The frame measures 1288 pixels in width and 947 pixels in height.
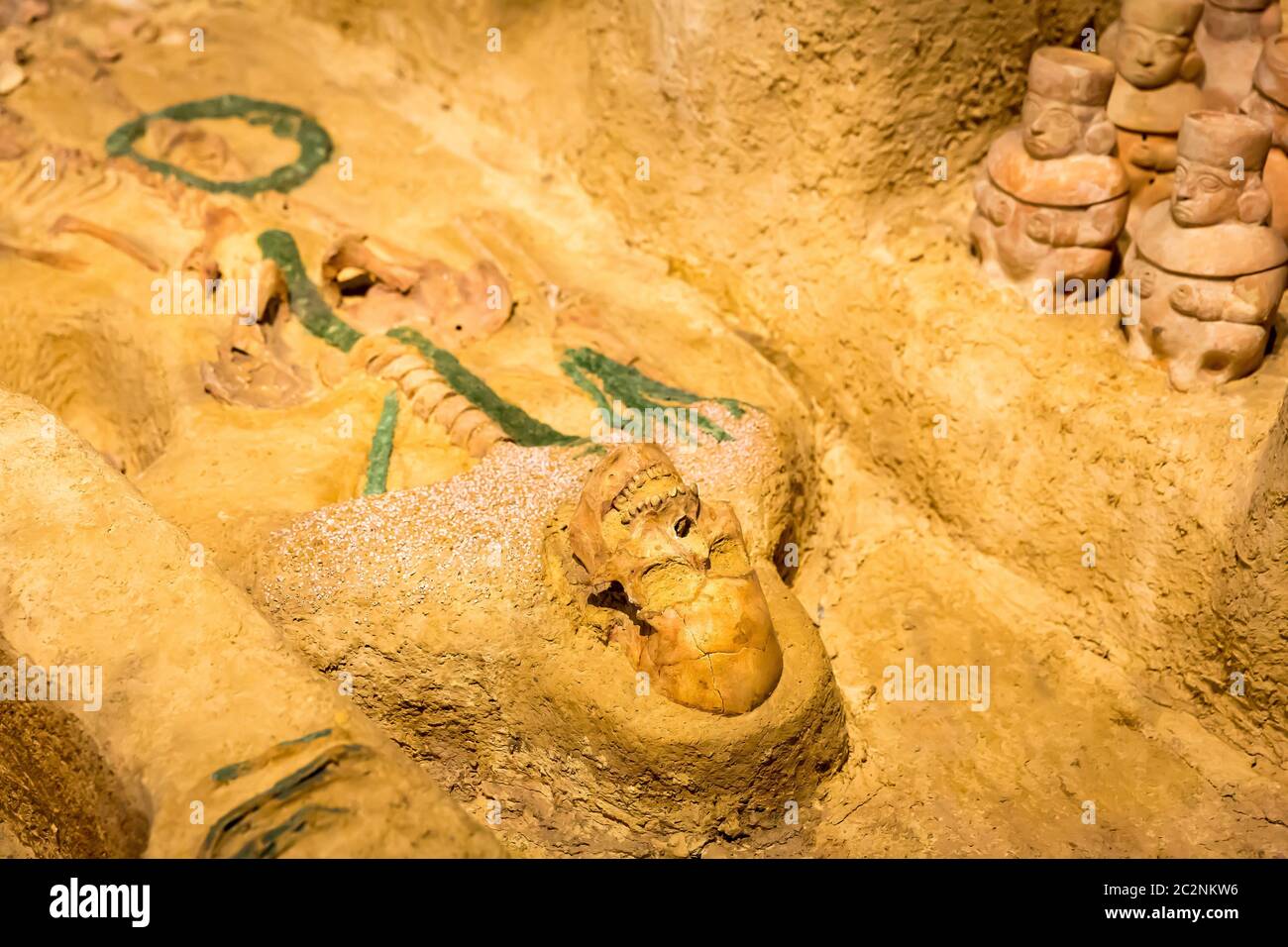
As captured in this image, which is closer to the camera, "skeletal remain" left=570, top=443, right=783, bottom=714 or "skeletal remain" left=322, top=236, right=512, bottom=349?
"skeletal remain" left=570, top=443, right=783, bottom=714

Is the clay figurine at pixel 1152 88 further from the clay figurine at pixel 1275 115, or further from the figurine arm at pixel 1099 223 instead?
the clay figurine at pixel 1275 115

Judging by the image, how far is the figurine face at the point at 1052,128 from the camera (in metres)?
5.26

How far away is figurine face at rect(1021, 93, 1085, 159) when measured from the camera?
17.3ft

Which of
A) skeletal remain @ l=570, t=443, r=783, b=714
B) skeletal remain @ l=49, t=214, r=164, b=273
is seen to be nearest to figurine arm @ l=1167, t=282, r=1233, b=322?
skeletal remain @ l=570, t=443, r=783, b=714

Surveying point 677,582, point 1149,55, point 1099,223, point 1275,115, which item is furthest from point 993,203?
point 677,582

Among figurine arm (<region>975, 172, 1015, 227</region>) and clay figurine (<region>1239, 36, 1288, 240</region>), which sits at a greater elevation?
clay figurine (<region>1239, 36, 1288, 240</region>)

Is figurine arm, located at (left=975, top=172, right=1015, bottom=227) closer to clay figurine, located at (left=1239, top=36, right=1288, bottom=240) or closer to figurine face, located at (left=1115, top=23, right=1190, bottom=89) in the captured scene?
figurine face, located at (left=1115, top=23, right=1190, bottom=89)

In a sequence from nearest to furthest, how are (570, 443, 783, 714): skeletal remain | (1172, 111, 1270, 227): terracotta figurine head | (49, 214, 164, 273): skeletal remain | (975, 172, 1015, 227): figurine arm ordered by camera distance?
(570, 443, 783, 714): skeletal remain, (1172, 111, 1270, 227): terracotta figurine head, (975, 172, 1015, 227): figurine arm, (49, 214, 164, 273): skeletal remain

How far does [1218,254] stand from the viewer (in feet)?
15.8

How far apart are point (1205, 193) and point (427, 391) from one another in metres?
2.83

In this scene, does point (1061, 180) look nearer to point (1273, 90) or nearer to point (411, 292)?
point (1273, 90)

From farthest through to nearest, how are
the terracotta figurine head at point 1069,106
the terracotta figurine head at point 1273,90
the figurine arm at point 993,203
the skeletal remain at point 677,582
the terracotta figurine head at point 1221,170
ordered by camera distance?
the figurine arm at point 993,203 < the terracotta figurine head at point 1069,106 < the terracotta figurine head at point 1273,90 < the terracotta figurine head at point 1221,170 < the skeletal remain at point 677,582

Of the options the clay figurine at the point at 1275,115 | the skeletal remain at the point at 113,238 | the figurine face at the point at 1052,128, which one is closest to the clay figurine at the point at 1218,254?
the clay figurine at the point at 1275,115

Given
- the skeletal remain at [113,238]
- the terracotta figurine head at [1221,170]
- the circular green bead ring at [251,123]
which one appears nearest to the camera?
the terracotta figurine head at [1221,170]
